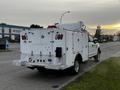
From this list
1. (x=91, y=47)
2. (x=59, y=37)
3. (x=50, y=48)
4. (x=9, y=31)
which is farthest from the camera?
(x=9, y=31)

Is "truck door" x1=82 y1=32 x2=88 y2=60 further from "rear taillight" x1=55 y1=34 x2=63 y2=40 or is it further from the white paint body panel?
"rear taillight" x1=55 y1=34 x2=63 y2=40

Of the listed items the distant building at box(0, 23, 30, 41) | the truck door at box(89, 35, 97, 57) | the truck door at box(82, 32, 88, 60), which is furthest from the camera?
the distant building at box(0, 23, 30, 41)

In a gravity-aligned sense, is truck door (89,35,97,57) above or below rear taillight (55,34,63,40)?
below

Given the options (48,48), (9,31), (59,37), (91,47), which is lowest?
(91,47)

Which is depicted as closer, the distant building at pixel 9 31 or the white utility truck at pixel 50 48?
the white utility truck at pixel 50 48

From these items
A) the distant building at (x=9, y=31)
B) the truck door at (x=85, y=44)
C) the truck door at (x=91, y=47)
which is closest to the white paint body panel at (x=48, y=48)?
the truck door at (x=85, y=44)

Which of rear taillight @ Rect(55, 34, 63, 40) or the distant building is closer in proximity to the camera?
rear taillight @ Rect(55, 34, 63, 40)

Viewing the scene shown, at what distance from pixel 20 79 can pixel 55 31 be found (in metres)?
2.53

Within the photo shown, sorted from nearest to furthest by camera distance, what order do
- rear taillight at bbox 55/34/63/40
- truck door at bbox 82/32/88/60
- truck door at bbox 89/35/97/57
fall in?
rear taillight at bbox 55/34/63/40, truck door at bbox 82/32/88/60, truck door at bbox 89/35/97/57

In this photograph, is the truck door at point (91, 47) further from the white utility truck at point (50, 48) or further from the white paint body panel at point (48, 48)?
the white paint body panel at point (48, 48)

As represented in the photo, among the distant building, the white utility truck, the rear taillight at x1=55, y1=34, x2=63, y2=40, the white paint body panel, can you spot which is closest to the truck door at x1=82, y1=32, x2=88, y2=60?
the white utility truck

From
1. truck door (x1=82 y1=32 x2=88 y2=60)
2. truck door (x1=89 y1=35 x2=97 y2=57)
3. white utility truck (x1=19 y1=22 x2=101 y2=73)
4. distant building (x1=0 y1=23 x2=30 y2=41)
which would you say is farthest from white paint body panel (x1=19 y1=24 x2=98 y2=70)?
distant building (x1=0 y1=23 x2=30 y2=41)

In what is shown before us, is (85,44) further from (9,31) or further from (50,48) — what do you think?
(9,31)

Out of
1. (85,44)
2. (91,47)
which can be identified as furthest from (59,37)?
(91,47)
